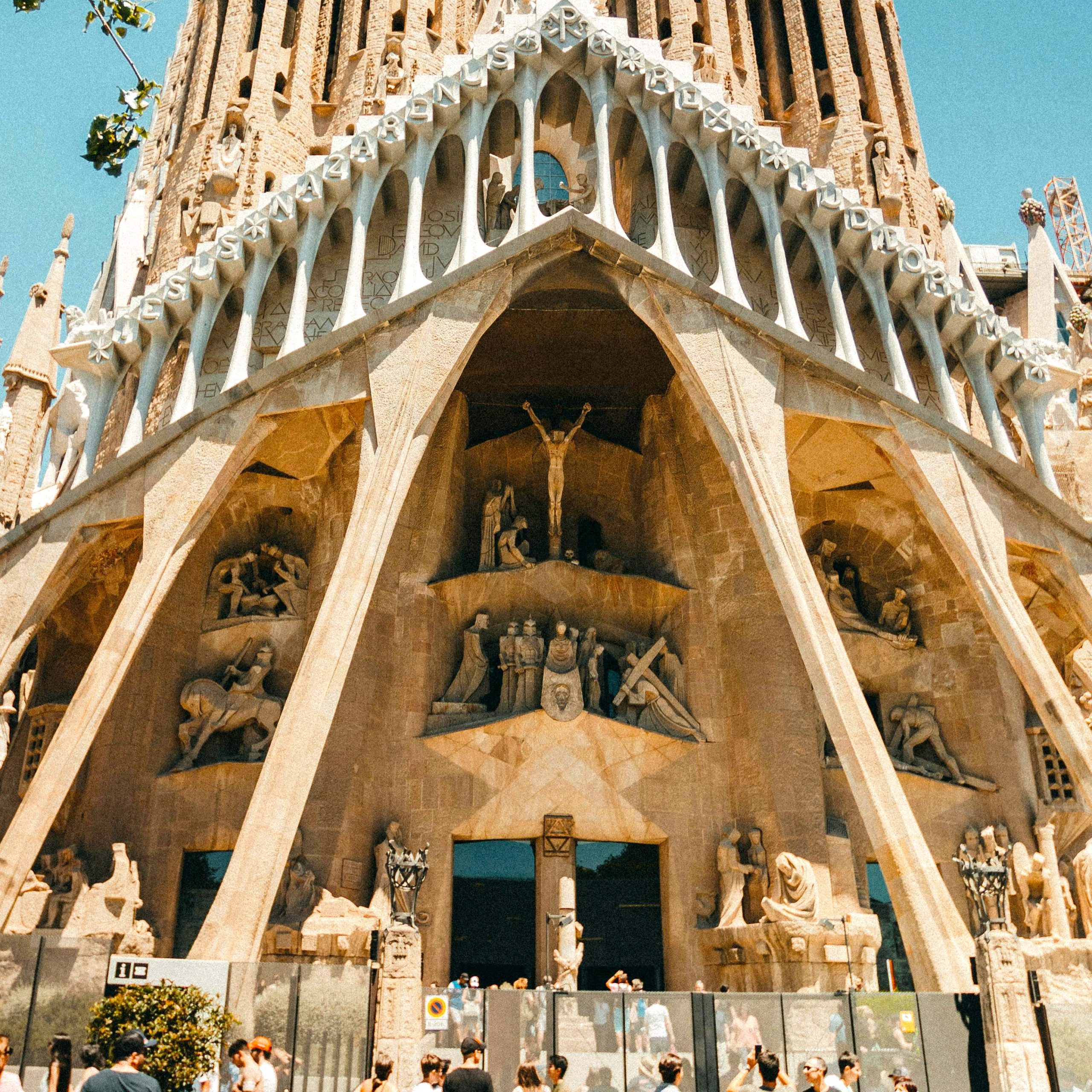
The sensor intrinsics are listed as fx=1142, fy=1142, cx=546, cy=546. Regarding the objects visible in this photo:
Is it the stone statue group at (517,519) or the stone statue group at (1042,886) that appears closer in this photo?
the stone statue group at (1042,886)

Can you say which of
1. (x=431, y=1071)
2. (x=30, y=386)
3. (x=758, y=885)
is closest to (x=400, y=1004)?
(x=431, y=1071)

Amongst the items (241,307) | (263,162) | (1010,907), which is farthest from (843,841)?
(263,162)

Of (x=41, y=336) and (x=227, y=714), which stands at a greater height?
(x=41, y=336)

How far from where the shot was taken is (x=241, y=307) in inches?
603

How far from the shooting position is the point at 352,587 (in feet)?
42.9

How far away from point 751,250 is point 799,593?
565cm

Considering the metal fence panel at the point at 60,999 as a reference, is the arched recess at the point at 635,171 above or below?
above

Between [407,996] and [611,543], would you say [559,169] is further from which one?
[407,996]

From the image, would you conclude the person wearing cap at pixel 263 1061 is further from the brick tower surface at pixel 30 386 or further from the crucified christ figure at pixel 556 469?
the brick tower surface at pixel 30 386

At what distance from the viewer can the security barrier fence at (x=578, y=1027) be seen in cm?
872

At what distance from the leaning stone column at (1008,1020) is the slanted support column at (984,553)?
3.90 meters

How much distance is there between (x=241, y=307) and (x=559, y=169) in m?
7.75

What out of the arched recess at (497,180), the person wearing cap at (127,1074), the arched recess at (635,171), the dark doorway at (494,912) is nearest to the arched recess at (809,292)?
the arched recess at (635,171)

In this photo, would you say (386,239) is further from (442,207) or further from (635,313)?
(635,313)
